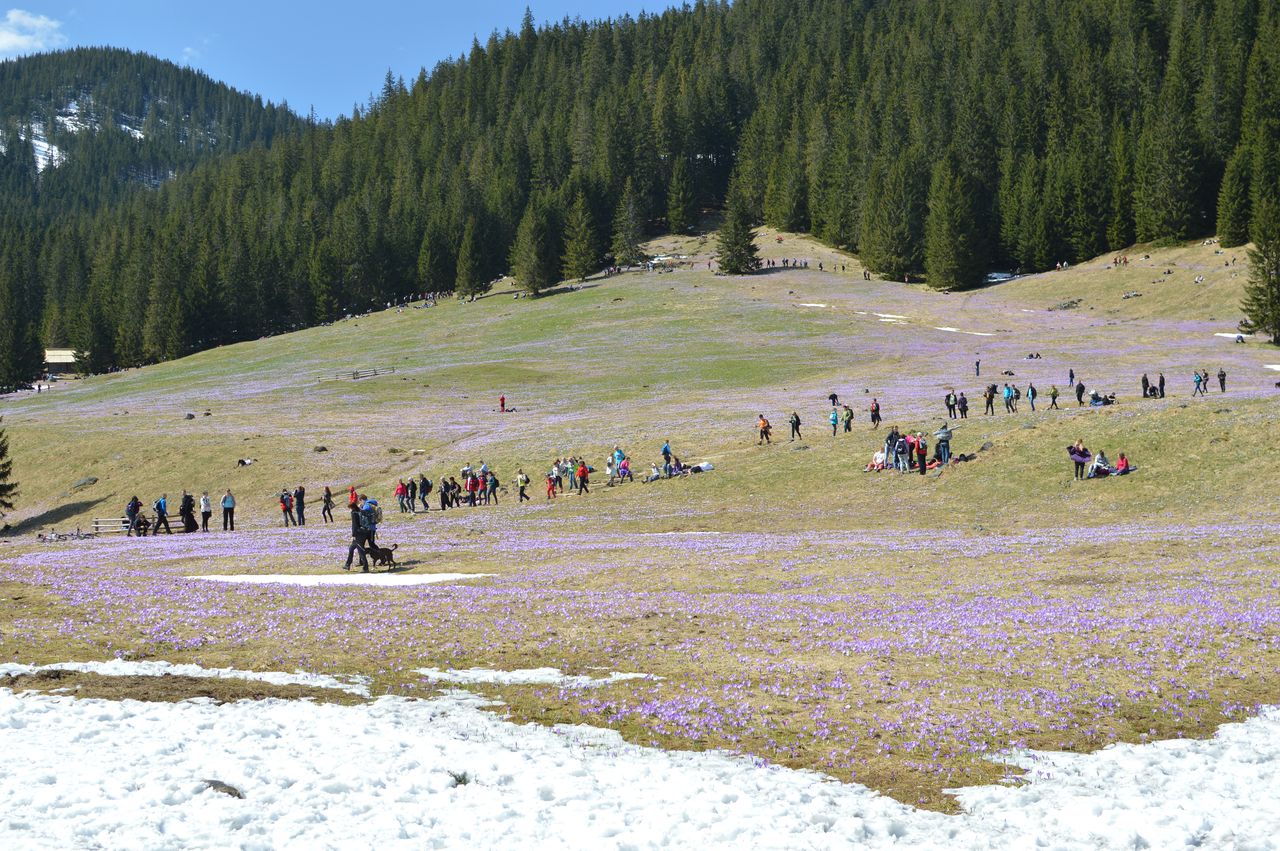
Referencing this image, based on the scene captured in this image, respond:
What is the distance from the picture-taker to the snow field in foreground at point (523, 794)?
9094 millimetres

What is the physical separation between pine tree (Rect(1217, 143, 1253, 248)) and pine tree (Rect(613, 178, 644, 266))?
263 ft

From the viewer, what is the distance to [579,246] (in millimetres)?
144500

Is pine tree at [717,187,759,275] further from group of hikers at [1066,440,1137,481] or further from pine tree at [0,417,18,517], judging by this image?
group of hikers at [1066,440,1137,481]

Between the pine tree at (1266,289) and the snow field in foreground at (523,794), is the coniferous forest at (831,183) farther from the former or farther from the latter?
the snow field in foreground at (523,794)

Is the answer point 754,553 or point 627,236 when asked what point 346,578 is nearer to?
point 754,553

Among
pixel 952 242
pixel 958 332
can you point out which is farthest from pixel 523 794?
pixel 952 242

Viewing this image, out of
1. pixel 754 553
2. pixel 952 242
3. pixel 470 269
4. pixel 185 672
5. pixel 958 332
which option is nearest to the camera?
pixel 185 672

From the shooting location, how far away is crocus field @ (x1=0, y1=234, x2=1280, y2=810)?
13.2m

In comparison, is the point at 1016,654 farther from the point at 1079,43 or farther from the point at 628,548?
the point at 1079,43

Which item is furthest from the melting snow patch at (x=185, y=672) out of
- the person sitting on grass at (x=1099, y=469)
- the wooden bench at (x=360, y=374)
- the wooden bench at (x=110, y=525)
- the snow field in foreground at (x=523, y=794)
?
the wooden bench at (x=360, y=374)

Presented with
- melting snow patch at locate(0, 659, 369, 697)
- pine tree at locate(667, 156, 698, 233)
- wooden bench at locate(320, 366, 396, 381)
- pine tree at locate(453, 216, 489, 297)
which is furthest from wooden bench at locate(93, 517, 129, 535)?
pine tree at locate(667, 156, 698, 233)

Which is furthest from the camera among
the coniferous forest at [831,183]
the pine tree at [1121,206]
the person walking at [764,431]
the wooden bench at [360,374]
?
the coniferous forest at [831,183]

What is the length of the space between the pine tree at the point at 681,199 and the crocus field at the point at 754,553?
8183 cm

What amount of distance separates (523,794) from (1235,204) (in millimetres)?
125654
